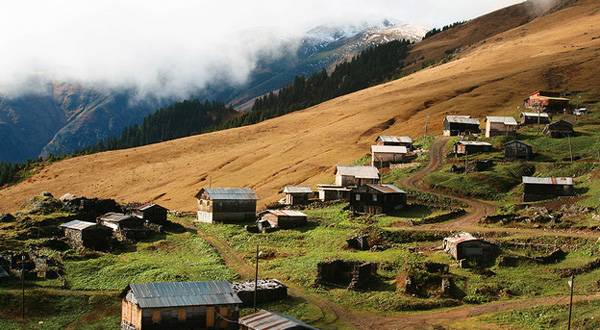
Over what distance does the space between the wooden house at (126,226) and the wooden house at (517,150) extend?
56.4 meters

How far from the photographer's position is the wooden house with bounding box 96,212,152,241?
229 feet

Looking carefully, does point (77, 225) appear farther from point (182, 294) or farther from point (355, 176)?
point (355, 176)

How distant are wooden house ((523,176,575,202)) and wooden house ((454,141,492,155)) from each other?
69.4 feet

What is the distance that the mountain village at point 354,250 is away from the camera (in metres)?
43.6

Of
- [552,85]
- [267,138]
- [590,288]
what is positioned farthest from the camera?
[267,138]

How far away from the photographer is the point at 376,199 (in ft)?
255

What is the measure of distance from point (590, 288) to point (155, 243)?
4482 cm

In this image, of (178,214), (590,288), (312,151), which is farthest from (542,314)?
(312,151)

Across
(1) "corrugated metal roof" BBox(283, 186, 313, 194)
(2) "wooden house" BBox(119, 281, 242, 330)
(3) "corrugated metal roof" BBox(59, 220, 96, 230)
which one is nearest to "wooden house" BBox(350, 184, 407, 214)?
(1) "corrugated metal roof" BBox(283, 186, 313, 194)

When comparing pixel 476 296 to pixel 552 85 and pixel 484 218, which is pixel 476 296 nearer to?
pixel 484 218

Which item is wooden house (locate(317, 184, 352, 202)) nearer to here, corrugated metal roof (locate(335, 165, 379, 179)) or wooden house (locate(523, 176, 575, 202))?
corrugated metal roof (locate(335, 165, 379, 179))

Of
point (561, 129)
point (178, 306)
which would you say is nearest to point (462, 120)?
point (561, 129)

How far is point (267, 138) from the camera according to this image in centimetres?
16088

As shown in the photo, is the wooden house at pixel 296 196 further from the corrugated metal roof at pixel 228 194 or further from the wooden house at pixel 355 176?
the corrugated metal roof at pixel 228 194
